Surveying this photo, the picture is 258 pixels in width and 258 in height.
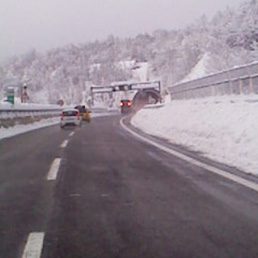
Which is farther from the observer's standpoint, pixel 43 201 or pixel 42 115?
pixel 42 115

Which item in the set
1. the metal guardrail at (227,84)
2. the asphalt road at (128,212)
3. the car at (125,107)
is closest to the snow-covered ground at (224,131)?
the metal guardrail at (227,84)

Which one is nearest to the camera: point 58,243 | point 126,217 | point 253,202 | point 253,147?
point 58,243

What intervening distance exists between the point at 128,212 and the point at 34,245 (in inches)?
72.1

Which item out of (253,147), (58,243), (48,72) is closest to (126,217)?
(58,243)

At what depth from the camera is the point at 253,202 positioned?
7398 millimetres

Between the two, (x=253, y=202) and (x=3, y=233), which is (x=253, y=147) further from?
(x=3, y=233)

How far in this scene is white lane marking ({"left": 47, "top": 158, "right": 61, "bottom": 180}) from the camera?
10269 millimetres

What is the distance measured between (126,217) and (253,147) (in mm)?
7372

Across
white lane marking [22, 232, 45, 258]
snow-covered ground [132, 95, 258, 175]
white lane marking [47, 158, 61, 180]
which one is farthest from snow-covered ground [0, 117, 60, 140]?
white lane marking [22, 232, 45, 258]

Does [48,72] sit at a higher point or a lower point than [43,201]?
higher

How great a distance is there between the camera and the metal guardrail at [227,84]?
888 inches

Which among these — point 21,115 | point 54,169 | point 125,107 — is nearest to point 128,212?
point 54,169

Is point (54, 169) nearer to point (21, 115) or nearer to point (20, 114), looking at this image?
point (20, 114)

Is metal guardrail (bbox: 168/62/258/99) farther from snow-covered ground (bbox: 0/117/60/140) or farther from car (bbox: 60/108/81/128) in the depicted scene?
snow-covered ground (bbox: 0/117/60/140)
